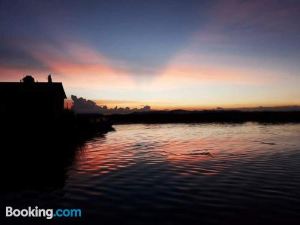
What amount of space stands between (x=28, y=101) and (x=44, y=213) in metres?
36.7

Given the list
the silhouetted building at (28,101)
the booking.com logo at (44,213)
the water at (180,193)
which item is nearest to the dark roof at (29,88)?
the silhouetted building at (28,101)

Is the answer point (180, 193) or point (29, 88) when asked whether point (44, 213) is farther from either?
point (29, 88)

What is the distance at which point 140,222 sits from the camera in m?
10.4

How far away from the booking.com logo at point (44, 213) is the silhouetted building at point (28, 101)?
33308 millimetres

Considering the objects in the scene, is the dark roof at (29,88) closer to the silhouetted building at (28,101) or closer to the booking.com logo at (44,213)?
the silhouetted building at (28,101)

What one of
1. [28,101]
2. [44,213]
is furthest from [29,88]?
[44,213]

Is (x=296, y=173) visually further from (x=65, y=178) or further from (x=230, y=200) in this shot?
(x=65, y=178)

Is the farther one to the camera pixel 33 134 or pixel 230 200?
pixel 33 134

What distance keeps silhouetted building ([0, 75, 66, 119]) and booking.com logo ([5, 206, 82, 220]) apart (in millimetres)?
33308

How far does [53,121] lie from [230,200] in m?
33.5

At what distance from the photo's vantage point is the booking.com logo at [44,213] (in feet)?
36.7

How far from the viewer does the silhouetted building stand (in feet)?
144

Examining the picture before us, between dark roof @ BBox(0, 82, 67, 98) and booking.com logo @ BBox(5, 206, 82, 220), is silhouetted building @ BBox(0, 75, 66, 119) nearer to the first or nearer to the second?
dark roof @ BBox(0, 82, 67, 98)

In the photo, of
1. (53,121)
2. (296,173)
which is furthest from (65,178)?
(53,121)
